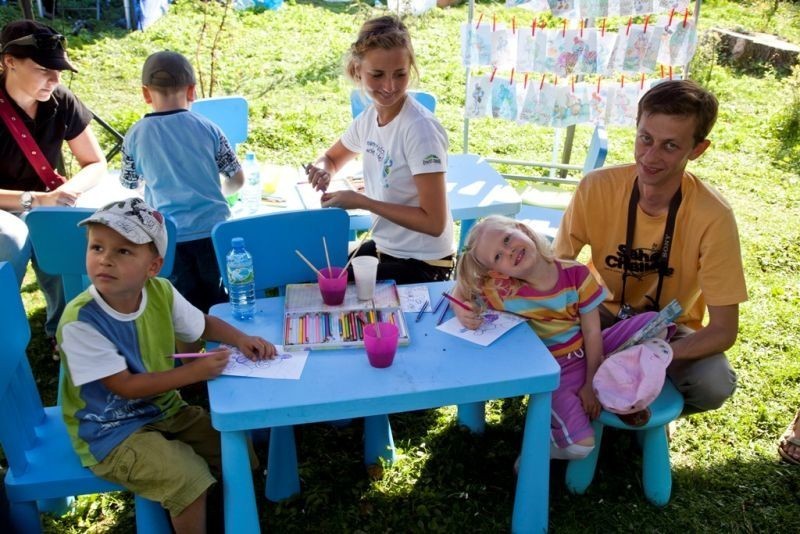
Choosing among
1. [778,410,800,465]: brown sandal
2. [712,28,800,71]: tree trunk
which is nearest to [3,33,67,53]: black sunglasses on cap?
[778,410,800,465]: brown sandal

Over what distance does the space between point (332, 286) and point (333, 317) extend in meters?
0.12

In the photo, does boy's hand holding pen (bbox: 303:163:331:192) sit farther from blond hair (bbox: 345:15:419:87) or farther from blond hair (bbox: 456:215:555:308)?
blond hair (bbox: 456:215:555:308)

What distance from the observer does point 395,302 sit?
2512mm

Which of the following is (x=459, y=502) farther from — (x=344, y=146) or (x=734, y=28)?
(x=734, y=28)

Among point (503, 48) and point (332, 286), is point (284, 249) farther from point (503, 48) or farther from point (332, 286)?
point (503, 48)

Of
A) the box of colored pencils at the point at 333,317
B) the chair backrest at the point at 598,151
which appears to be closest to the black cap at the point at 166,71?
the box of colored pencils at the point at 333,317

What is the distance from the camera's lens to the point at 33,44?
10.8 ft

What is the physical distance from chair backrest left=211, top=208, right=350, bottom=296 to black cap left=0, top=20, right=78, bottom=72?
1.57 metres

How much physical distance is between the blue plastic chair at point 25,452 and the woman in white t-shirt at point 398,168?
4.02ft

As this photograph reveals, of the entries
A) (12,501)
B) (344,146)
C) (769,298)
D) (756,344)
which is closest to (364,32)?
(344,146)

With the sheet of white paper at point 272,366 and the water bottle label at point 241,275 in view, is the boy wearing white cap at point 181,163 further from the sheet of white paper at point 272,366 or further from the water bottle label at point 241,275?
the sheet of white paper at point 272,366

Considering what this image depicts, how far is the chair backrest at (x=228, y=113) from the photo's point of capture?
410 cm

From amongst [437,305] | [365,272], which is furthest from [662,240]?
[365,272]

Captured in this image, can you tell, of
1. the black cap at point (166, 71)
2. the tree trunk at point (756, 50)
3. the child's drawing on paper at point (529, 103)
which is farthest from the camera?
the tree trunk at point (756, 50)
